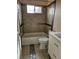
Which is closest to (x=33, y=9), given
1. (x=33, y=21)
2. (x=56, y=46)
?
(x=33, y=21)

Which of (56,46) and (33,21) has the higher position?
(33,21)

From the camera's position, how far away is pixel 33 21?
6.99 metres

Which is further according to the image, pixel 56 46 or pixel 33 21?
pixel 33 21

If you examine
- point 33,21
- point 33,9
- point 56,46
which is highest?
point 33,9

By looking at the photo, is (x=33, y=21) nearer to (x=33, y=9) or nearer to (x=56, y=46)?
(x=33, y=9)

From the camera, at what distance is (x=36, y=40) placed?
5.63 metres

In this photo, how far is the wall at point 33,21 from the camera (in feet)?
22.5

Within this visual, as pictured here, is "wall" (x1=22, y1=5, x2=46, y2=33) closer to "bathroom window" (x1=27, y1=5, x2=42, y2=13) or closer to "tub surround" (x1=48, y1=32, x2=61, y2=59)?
"bathroom window" (x1=27, y1=5, x2=42, y2=13)

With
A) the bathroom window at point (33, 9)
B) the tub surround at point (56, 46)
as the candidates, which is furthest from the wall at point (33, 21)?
the tub surround at point (56, 46)

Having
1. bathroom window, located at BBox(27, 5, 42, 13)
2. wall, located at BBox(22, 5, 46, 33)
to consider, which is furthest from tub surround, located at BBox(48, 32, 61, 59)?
bathroom window, located at BBox(27, 5, 42, 13)

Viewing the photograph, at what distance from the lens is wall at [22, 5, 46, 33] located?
269 inches
